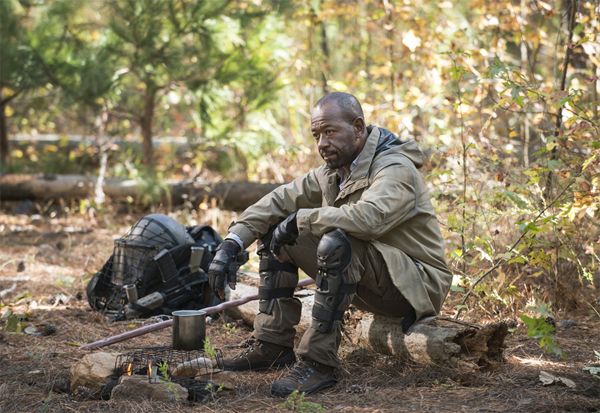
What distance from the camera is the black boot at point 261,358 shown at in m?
4.13

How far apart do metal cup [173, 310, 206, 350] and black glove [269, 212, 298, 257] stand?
1.75 feet

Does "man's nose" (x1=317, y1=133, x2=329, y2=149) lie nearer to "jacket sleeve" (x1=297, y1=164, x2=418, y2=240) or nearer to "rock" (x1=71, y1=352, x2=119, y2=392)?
"jacket sleeve" (x1=297, y1=164, x2=418, y2=240)

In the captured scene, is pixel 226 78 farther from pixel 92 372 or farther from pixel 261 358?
pixel 92 372

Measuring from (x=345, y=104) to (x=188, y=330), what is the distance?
1.39 meters

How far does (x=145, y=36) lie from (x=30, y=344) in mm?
4704

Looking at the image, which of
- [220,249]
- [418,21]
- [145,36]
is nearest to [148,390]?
[220,249]

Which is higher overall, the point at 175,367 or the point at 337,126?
the point at 337,126

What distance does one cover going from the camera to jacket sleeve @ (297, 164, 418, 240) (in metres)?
3.64

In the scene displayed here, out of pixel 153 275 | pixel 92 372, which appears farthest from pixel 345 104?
pixel 153 275

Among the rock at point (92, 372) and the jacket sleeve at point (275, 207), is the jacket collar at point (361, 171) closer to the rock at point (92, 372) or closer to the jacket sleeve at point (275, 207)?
the jacket sleeve at point (275, 207)

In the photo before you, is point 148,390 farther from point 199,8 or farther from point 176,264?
point 199,8

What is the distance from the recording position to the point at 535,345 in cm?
446

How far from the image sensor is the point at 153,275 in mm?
5434

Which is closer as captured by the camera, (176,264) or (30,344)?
(30,344)
